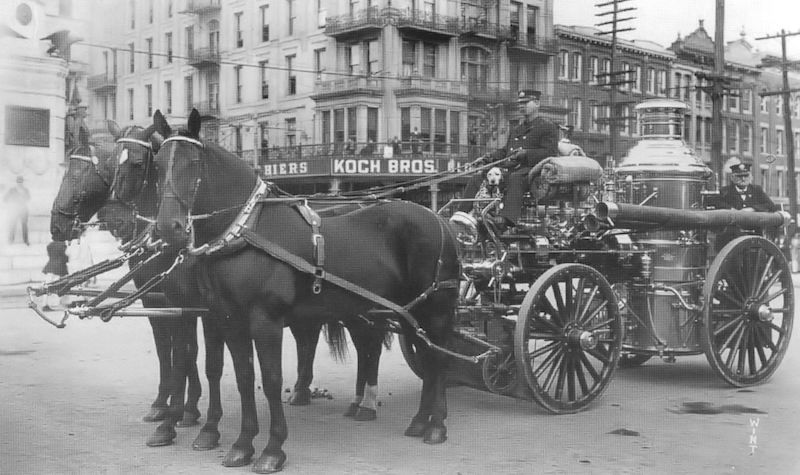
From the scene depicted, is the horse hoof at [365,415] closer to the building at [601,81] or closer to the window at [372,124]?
the building at [601,81]

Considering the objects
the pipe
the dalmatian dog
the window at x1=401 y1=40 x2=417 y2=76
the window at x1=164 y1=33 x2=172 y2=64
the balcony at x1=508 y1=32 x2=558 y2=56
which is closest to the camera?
the pipe

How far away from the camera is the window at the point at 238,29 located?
898 centimetres

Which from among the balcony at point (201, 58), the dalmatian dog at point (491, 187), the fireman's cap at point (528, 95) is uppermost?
the balcony at point (201, 58)

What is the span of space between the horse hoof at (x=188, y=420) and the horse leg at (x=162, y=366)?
6.2 inches

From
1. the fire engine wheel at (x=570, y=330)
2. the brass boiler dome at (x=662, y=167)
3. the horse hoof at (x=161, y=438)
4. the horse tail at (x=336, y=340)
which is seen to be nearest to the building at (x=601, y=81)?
the brass boiler dome at (x=662, y=167)

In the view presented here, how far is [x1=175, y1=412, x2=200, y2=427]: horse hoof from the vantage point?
6.36m

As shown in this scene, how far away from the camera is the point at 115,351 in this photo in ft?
31.7

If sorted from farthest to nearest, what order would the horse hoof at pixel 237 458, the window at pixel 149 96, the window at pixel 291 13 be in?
the window at pixel 291 13
the window at pixel 149 96
the horse hoof at pixel 237 458

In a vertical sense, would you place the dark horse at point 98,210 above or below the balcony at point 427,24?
below

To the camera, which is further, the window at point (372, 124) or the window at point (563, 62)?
the window at point (372, 124)

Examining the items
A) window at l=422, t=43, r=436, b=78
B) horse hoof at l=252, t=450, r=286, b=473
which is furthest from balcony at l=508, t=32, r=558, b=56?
horse hoof at l=252, t=450, r=286, b=473

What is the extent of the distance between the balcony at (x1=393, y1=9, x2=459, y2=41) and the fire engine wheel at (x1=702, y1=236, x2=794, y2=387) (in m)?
3.72

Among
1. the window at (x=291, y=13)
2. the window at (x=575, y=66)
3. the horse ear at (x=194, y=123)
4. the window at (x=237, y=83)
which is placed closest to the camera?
the horse ear at (x=194, y=123)

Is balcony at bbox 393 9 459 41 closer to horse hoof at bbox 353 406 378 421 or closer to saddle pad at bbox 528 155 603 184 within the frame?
saddle pad at bbox 528 155 603 184
